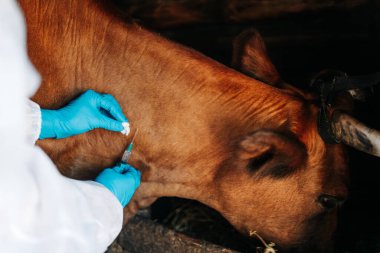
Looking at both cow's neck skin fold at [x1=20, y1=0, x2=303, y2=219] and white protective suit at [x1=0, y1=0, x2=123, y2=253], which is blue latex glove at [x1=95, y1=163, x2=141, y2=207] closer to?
cow's neck skin fold at [x1=20, y1=0, x2=303, y2=219]

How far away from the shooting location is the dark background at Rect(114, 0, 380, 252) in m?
3.84

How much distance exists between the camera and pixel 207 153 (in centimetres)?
292

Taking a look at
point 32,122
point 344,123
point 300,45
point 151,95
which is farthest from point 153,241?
point 300,45

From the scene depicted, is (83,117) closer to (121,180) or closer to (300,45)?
(121,180)

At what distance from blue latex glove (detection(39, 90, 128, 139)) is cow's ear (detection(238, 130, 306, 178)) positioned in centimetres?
77

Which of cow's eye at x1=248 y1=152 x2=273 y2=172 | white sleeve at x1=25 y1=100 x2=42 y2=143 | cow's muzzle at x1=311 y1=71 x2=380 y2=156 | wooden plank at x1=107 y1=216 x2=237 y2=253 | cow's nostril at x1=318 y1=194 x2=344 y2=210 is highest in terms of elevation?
cow's muzzle at x1=311 y1=71 x2=380 y2=156

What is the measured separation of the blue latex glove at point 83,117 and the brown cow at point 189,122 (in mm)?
105

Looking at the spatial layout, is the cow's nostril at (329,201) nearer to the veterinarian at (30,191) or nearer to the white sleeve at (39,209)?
the veterinarian at (30,191)

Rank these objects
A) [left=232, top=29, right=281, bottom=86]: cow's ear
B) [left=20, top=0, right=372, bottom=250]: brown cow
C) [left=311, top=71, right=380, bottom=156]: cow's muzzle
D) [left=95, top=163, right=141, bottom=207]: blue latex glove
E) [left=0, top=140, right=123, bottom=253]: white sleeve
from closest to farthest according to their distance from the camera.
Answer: [left=0, top=140, right=123, bottom=253]: white sleeve
[left=311, top=71, right=380, bottom=156]: cow's muzzle
[left=95, top=163, right=141, bottom=207]: blue latex glove
[left=20, top=0, right=372, bottom=250]: brown cow
[left=232, top=29, right=281, bottom=86]: cow's ear

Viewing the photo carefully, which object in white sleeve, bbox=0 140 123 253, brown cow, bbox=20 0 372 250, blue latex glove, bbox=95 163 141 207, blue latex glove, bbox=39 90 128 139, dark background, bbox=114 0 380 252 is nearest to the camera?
white sleeve, bbox=0 140 123 253

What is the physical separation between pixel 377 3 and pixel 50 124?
8.99 ft

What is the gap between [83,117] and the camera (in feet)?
9.03

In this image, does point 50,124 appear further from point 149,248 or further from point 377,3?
point 377,3

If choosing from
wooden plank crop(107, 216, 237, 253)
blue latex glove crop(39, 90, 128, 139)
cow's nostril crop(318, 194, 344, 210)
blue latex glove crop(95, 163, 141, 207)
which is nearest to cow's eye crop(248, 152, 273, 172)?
cow's nostril crop(318, 194, 344, 210)
